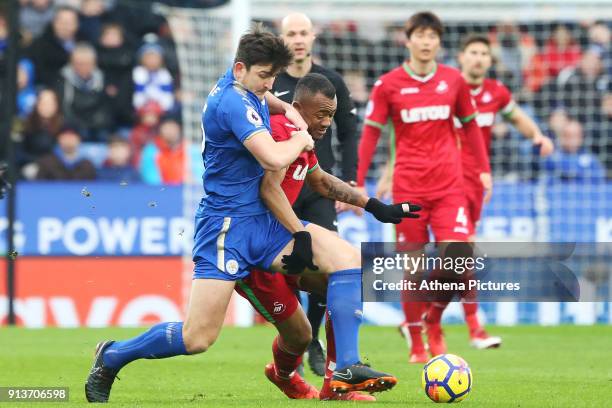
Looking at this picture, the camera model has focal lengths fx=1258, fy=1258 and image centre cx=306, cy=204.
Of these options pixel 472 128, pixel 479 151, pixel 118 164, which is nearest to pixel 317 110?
pixel 472 128

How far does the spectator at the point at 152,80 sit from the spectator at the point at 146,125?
0.08 meters

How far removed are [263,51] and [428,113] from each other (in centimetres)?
362

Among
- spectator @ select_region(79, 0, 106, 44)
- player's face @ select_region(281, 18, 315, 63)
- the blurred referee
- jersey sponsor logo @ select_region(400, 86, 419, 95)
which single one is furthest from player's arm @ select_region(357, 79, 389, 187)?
spectator @ select_region(79, 0, 106, 44)

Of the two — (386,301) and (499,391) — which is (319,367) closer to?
(499,391)

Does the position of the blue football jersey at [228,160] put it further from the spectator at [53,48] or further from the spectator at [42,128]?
the spectator at [53,48]

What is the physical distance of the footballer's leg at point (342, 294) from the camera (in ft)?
19.9

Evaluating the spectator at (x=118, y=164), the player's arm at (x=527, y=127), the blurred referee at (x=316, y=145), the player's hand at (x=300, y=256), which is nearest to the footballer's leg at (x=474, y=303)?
the player's arm at (x=527, y=127)

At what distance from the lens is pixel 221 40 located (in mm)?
13859

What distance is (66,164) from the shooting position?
48.4 ft

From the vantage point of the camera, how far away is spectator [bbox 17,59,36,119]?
1571cm

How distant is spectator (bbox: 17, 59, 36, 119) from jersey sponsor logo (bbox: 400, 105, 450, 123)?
7.35 meters

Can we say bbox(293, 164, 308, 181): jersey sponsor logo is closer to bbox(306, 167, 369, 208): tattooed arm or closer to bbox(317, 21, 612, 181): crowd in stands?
bbox(306, 167, 369, 208): tattooed arm

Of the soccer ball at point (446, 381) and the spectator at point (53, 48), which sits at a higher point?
the spectator at point (53, 48)

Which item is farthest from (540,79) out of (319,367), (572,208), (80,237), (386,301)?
(319,367)
